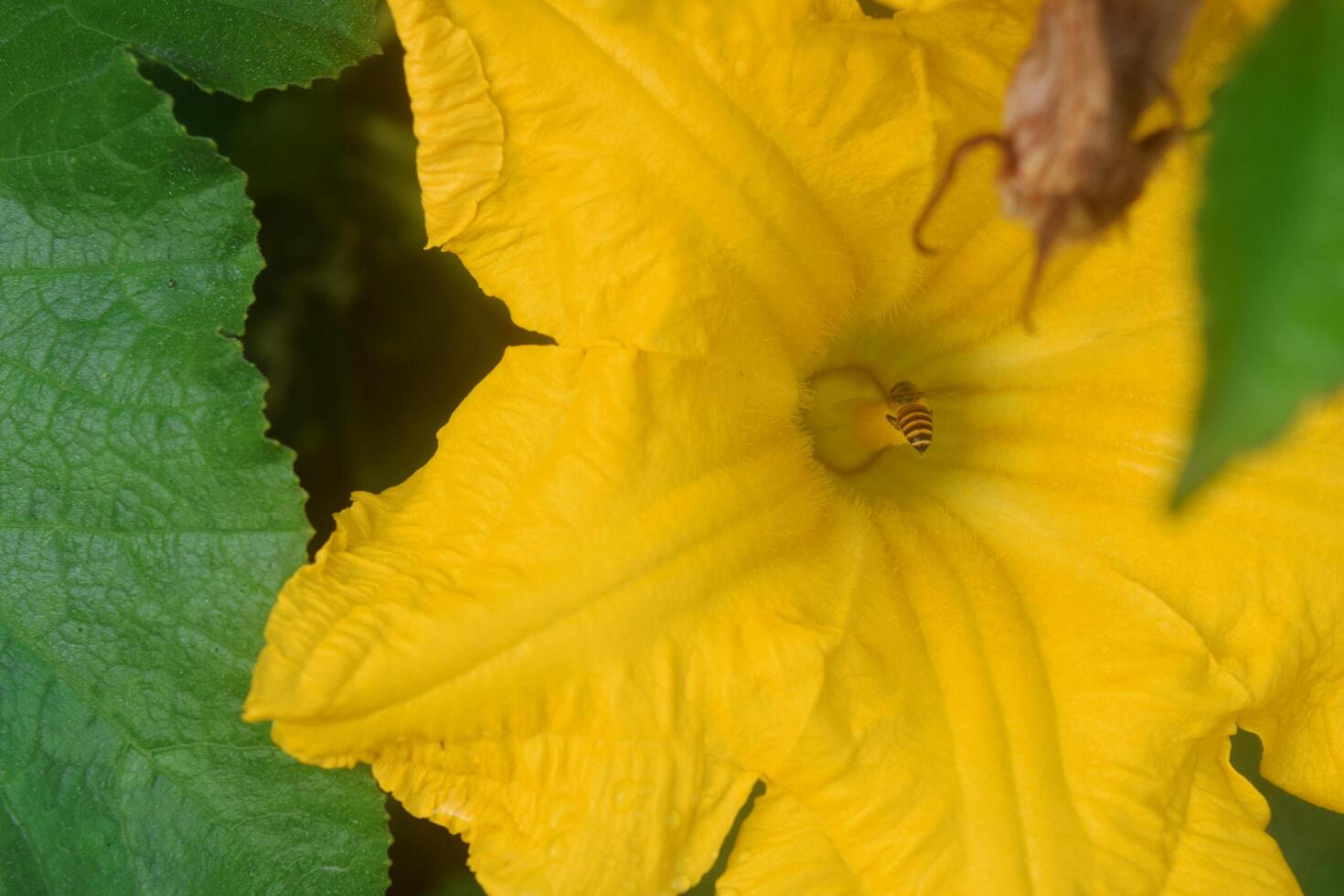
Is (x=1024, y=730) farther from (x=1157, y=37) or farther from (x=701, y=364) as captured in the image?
(x=1157, y=37)

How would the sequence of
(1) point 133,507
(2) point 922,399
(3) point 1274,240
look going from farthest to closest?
(2) point 922,399, (1) point 133,507, (3) point 1274,240

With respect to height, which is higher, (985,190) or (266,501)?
(985,190)

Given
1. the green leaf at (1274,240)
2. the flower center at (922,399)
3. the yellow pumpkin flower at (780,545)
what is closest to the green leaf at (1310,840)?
the yellow pumpkin flower at (780,545)

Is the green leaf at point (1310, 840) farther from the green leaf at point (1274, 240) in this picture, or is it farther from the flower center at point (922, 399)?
the green leaf at point (1274, 240)

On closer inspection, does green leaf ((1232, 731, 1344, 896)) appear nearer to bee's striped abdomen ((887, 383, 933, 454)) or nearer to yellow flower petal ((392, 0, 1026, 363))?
bee's striped abdomen ((887, 383, 933, 454))

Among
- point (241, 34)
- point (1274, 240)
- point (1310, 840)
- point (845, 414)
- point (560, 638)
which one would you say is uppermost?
point (1274, 240)

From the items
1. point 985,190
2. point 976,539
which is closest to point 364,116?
point 985,190

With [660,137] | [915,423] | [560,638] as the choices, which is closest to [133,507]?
[560,638]

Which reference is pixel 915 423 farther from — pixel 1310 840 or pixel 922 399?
pixel 1310 840
